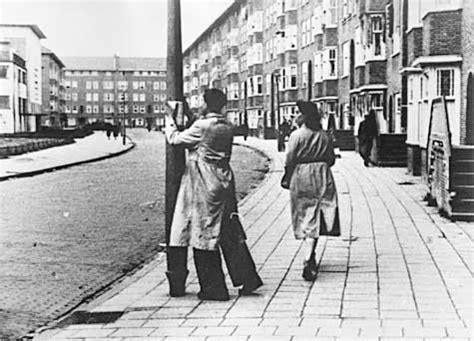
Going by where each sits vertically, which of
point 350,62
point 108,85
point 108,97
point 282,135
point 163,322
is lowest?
point 163,322

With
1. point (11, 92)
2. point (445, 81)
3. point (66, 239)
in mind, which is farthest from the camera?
point (11, 92)

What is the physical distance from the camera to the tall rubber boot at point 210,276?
6570mm

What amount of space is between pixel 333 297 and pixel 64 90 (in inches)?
615

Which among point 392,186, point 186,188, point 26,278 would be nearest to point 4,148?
point 392,186

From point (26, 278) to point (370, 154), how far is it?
1728 centimetres

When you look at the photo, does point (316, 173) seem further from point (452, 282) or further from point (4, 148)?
point (4, 148)

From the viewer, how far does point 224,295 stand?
21.5ft

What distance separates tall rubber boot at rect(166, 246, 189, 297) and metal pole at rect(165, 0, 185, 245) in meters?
0.33

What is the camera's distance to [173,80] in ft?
22.6

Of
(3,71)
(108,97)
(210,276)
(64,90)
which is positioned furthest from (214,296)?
(3,71)

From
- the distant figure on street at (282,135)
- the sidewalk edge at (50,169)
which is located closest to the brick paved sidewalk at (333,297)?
the sidewalk edge at (50,169)

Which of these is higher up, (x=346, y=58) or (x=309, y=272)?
(x=346, y=58)

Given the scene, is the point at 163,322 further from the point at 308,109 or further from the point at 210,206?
the point at 308,109

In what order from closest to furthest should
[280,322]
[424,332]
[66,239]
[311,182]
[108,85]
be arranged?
[424,332] < [280,322] < [311,182] < [66,239] < [108,85]
